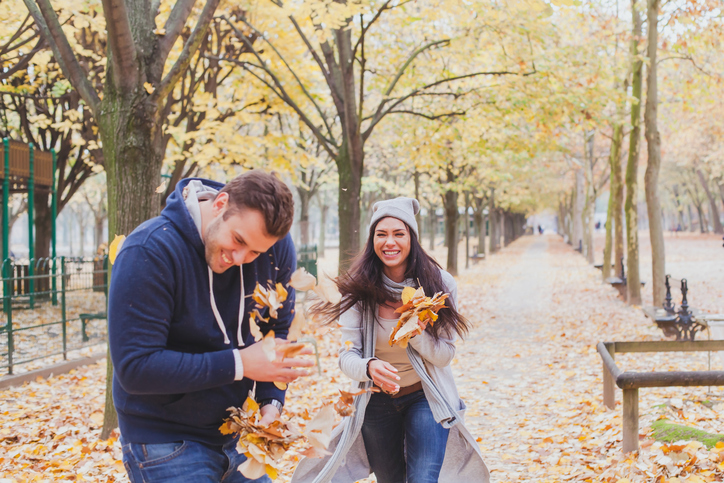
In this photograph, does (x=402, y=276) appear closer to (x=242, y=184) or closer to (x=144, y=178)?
(x=242, y=184)

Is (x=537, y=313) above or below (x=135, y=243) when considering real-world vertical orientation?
below

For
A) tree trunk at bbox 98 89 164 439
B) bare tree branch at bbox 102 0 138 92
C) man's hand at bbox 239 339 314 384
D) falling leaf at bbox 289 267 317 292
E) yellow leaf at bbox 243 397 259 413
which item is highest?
bare tree branch at bbox 102 0 138 92

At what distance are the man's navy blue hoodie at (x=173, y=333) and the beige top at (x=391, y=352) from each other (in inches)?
38.4

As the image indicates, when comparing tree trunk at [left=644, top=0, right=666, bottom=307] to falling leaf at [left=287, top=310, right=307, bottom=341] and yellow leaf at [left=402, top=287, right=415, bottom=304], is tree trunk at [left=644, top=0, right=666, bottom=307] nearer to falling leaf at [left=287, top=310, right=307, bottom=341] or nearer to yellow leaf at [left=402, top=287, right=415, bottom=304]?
yellow leaf at [left=402, top=287, right=415, bottom=304]

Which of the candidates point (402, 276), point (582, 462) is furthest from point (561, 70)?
point (402, 276)

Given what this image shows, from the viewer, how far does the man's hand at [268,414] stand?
223 cm

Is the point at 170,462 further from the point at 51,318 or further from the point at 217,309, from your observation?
the point at 51,318

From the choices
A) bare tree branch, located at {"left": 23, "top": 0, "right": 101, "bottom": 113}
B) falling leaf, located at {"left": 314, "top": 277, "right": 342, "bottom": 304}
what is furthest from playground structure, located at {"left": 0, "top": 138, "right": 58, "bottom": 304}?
falling leaf, located at {"left": 314, "top": 277, "right": 342, "bottom": 304}

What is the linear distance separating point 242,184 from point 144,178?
3.56 m

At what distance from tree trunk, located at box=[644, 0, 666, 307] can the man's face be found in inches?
447

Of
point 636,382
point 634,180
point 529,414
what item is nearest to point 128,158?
point 636,382

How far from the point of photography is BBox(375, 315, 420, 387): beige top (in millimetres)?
3209

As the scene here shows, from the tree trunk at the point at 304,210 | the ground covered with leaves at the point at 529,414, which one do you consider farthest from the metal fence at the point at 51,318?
the tree trunk at the point at 304,210

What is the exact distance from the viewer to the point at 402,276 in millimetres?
3402
